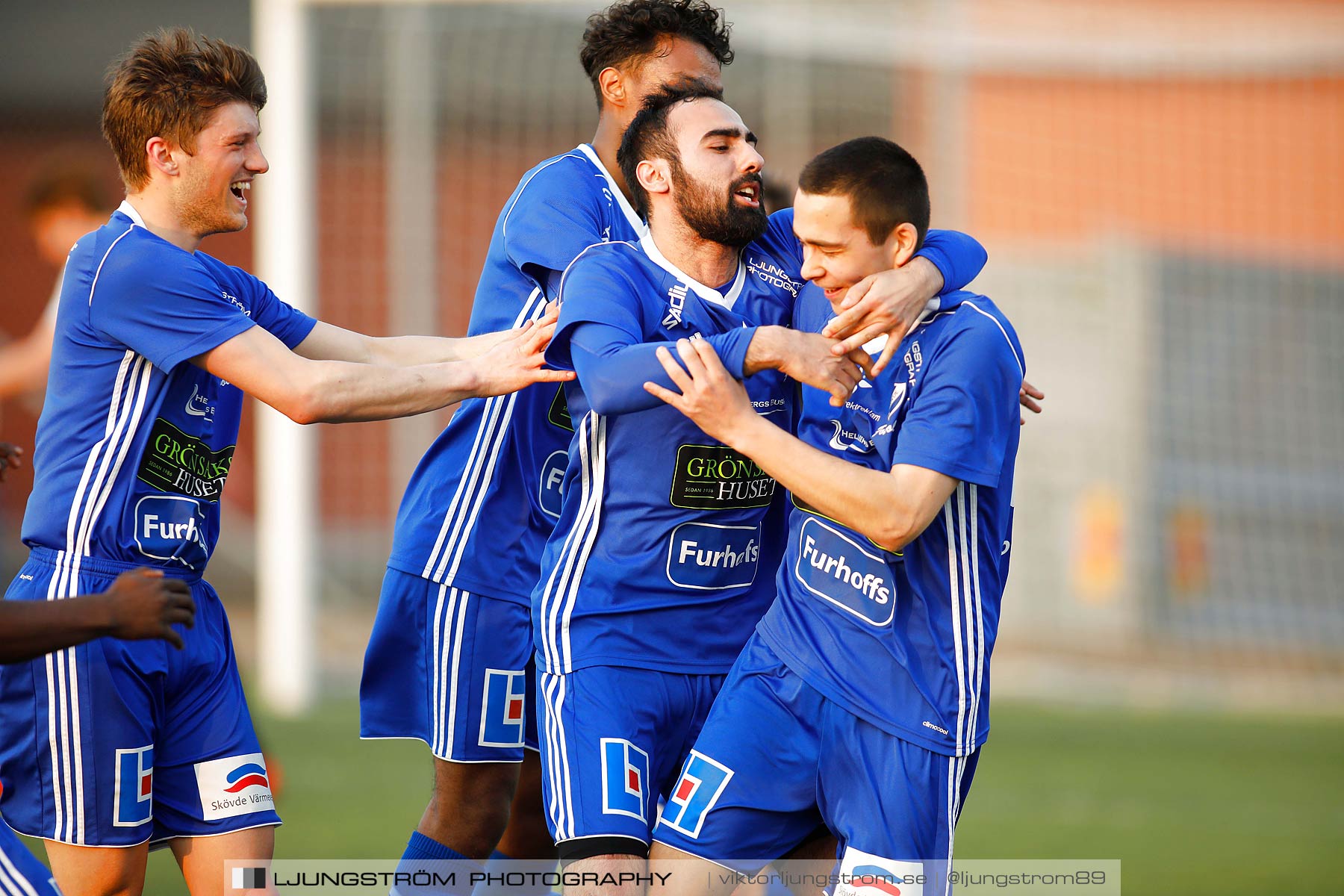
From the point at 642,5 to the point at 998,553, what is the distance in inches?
80.1

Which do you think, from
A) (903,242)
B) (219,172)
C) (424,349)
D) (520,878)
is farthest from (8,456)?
(903,242)

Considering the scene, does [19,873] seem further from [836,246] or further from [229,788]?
[836,246]

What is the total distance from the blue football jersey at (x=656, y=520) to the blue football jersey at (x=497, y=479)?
556 millimetres

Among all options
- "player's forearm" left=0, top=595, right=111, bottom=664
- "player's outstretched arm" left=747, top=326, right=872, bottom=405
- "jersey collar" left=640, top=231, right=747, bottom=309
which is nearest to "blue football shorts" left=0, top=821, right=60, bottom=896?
"player's forearm" left=0, top=595, right=111, bottom=664

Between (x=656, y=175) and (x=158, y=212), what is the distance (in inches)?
49.9

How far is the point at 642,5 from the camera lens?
4.38 m

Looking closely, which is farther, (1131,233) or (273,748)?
(1131,233)

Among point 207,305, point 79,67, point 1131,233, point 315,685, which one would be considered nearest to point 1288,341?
point 1131,233

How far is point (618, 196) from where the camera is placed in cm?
408

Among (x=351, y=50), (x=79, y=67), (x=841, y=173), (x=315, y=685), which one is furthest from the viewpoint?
(x=79, y=67)

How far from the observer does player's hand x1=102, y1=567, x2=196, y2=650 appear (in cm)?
297

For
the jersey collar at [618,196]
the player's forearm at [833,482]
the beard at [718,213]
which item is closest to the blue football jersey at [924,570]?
the player's forearm at [833,482]

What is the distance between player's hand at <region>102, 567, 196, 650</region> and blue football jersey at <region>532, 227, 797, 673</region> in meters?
0.97

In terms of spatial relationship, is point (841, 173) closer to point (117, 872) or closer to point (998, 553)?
point (998, 553)
